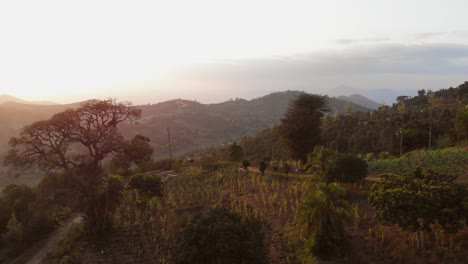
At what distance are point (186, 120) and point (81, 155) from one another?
332 feet

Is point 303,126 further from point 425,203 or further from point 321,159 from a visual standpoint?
point 425,203

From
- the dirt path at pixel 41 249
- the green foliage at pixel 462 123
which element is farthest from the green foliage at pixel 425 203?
the dirt path at pixel 41 249

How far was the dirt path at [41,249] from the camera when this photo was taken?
18.4 meters

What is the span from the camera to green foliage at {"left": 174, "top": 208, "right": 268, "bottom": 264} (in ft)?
33.5

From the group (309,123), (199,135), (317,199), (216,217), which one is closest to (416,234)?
(317,199)

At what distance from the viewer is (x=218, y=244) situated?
33.2 ft

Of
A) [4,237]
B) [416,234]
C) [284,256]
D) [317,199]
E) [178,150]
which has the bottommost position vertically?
[178,150]

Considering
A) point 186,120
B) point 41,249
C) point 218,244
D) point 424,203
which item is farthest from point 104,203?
point 186,120

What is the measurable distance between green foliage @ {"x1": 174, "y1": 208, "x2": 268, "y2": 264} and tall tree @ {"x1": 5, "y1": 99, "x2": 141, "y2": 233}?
27.3 ft

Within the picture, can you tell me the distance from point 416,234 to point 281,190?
404 inches

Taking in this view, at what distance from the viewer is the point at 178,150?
3211 inches

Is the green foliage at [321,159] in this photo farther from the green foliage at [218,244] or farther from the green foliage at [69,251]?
the green foliage at [69,251]

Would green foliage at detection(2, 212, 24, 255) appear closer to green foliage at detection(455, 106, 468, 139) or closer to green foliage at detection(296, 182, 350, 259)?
green foliage at detection(296, 182, 350, 259)

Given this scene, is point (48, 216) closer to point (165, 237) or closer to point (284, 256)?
point (165, 237)
